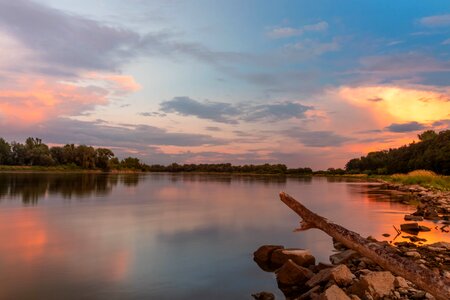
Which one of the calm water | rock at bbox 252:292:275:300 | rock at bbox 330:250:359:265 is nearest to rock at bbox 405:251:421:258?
rock at bbox 330:250:359:265

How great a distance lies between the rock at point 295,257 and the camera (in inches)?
470

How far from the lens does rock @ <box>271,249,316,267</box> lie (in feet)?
39.1

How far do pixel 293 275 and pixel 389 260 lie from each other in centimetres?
645

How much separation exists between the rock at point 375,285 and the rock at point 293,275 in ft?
7.17

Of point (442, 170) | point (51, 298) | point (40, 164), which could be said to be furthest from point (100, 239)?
point (40, 164)

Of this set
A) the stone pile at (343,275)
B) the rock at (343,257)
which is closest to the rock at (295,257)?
the stone pile at (343,275)

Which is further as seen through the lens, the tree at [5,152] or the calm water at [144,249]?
the tree at [5,152]

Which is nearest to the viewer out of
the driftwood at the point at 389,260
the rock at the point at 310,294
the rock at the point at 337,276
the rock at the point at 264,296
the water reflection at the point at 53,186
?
the driftwood at the point at 389,260

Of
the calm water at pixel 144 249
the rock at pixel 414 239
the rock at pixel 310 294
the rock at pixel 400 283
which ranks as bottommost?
the calm water at pixel 144 249

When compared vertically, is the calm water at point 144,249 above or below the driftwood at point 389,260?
below

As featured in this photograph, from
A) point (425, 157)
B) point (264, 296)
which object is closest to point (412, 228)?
point (264, 296)

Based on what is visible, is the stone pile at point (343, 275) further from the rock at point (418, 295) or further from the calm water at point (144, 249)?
the calm water at point (144, 249)

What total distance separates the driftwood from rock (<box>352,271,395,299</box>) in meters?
4.04

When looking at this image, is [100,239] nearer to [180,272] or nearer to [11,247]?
[11,247]
